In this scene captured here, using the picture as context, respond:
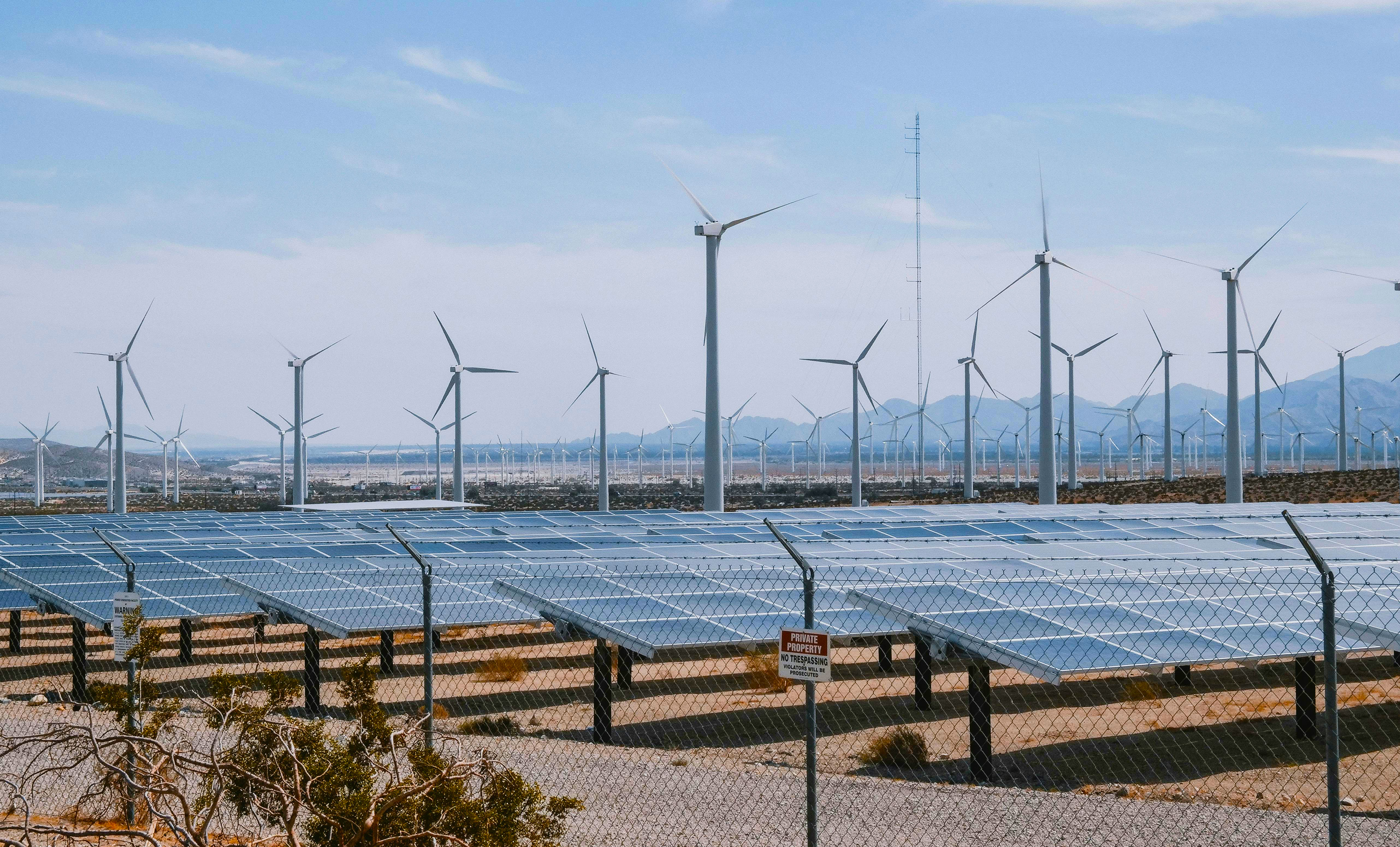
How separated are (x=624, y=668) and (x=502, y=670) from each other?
3553 mm

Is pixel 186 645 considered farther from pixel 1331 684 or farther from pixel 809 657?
pixel 1331 684

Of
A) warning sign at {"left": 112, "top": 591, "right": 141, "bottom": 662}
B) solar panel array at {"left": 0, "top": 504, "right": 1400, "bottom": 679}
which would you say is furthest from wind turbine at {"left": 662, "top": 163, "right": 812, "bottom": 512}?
warning sign at {"left": 112, "top": 591, "right": 141, "bottom": 662}

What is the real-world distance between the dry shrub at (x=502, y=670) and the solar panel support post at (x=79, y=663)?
6.92m

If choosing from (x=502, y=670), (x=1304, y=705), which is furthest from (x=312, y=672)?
(x=1304, y=705)

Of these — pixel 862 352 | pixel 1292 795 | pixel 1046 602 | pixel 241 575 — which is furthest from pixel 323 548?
pixel 862 352

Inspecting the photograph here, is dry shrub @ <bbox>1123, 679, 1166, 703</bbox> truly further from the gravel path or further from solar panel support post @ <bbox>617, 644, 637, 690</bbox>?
solar panel support post @ <bbox>617, 644, 637, 690</bbox>

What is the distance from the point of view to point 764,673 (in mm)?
23469

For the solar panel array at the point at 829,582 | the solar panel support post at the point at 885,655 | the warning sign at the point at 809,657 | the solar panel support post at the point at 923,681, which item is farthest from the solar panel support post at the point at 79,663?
A: the warning sign at the point at 809,657

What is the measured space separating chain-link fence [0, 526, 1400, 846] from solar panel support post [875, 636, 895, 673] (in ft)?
0.30

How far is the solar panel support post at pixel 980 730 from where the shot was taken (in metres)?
15.5

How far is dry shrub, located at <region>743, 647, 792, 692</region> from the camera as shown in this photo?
22812mm

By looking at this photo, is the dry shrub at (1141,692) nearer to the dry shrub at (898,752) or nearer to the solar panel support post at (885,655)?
the solar panel support post at (885,655)

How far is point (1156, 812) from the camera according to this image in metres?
13.0

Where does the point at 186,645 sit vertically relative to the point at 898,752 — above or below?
below
